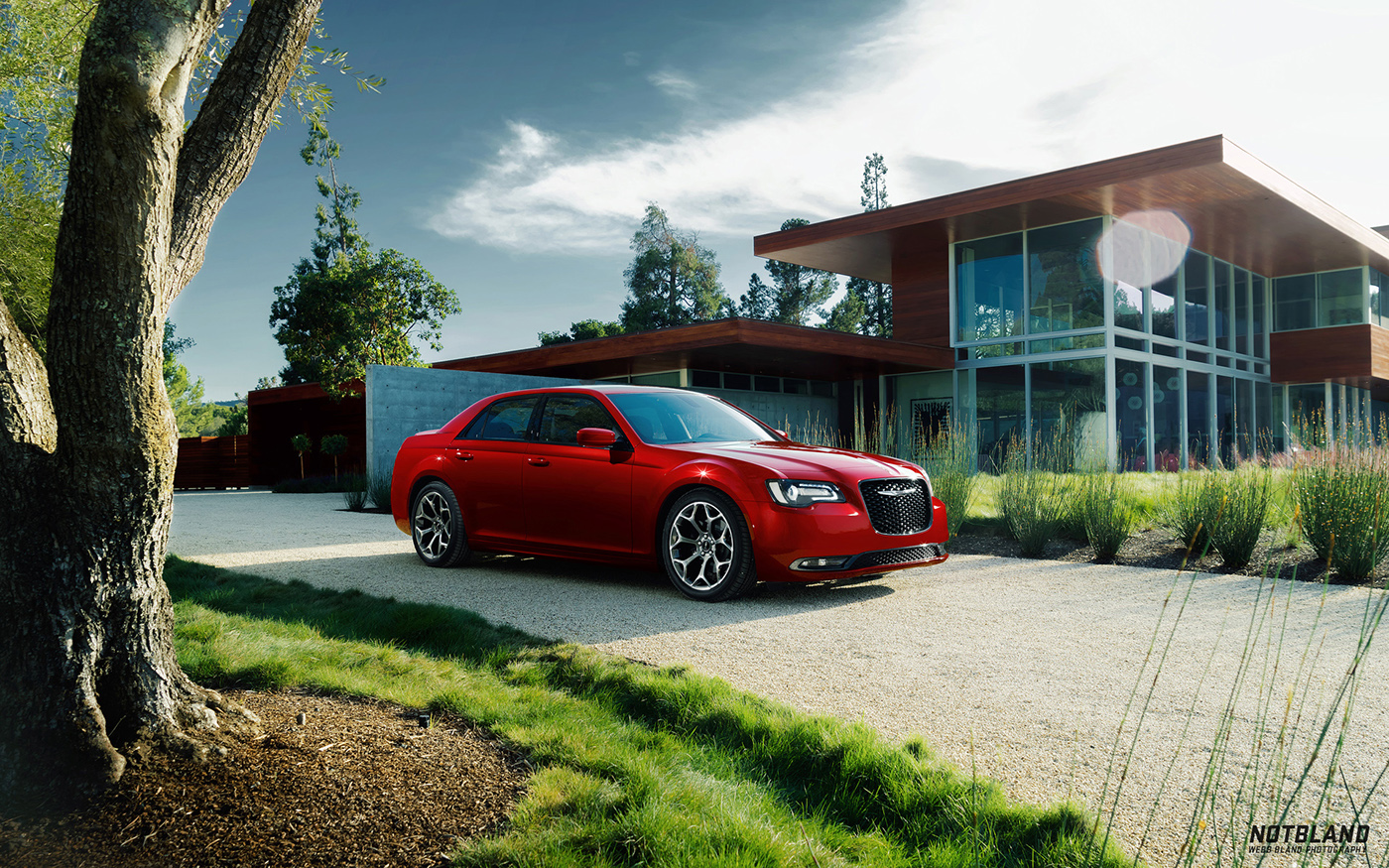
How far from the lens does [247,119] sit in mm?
3051

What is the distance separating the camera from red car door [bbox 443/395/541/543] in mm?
7344

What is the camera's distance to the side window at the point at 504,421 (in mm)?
7512

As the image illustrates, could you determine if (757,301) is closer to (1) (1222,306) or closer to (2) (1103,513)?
(1) (1222,306)

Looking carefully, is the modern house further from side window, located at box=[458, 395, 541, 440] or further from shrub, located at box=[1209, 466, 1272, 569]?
shrub, located at box=[1209, 466, 1272, 569]

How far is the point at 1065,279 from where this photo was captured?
64.2ft

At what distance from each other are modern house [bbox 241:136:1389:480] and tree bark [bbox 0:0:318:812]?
1357 cm

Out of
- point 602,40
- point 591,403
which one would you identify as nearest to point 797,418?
point 602,40

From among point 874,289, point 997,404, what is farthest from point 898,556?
point 874,289

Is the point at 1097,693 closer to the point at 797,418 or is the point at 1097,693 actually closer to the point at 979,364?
the point at 979,364

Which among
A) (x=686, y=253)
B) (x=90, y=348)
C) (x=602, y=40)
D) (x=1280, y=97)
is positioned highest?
(x=686, y=253)

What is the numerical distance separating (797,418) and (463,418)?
54.3 ft

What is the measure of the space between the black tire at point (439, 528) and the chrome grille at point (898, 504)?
3.53 metres

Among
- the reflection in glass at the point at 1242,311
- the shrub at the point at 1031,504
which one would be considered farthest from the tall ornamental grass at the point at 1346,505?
the reflection in glass at the point at 1242,311

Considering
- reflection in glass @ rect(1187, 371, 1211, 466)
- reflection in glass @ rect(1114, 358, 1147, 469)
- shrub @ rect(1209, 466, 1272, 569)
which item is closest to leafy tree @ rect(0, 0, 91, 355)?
shrub @ rect(1209, 466, 1272, 569)
